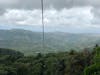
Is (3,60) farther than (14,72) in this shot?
Yes

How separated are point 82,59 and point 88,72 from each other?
42945mm

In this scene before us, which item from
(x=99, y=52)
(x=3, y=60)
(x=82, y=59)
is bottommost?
(x=3, y=60)

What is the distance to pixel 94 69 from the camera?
14352mm

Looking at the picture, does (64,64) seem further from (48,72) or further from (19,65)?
(19,65)

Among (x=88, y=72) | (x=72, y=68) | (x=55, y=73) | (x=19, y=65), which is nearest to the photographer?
(x=88, y=72)

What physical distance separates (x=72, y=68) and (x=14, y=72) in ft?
44.1

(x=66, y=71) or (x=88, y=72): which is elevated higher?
(x=88, y=72)

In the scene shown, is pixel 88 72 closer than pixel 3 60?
Yes

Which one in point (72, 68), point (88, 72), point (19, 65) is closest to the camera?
point (88, 72)

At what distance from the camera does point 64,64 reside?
6022 centimetres

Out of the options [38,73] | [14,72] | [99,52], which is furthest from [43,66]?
[99,52]

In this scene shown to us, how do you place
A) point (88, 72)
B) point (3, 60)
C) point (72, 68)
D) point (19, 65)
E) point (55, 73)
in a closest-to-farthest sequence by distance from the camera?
1. point (88, 72)
2. point (72, 68)
3. point (55, 73)
4. point (19, 65)
5. point (3, 60)

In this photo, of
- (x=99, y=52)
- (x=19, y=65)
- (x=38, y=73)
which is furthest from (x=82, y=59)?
(x=99, y=52)

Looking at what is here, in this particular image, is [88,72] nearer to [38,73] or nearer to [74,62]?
[74,62]
